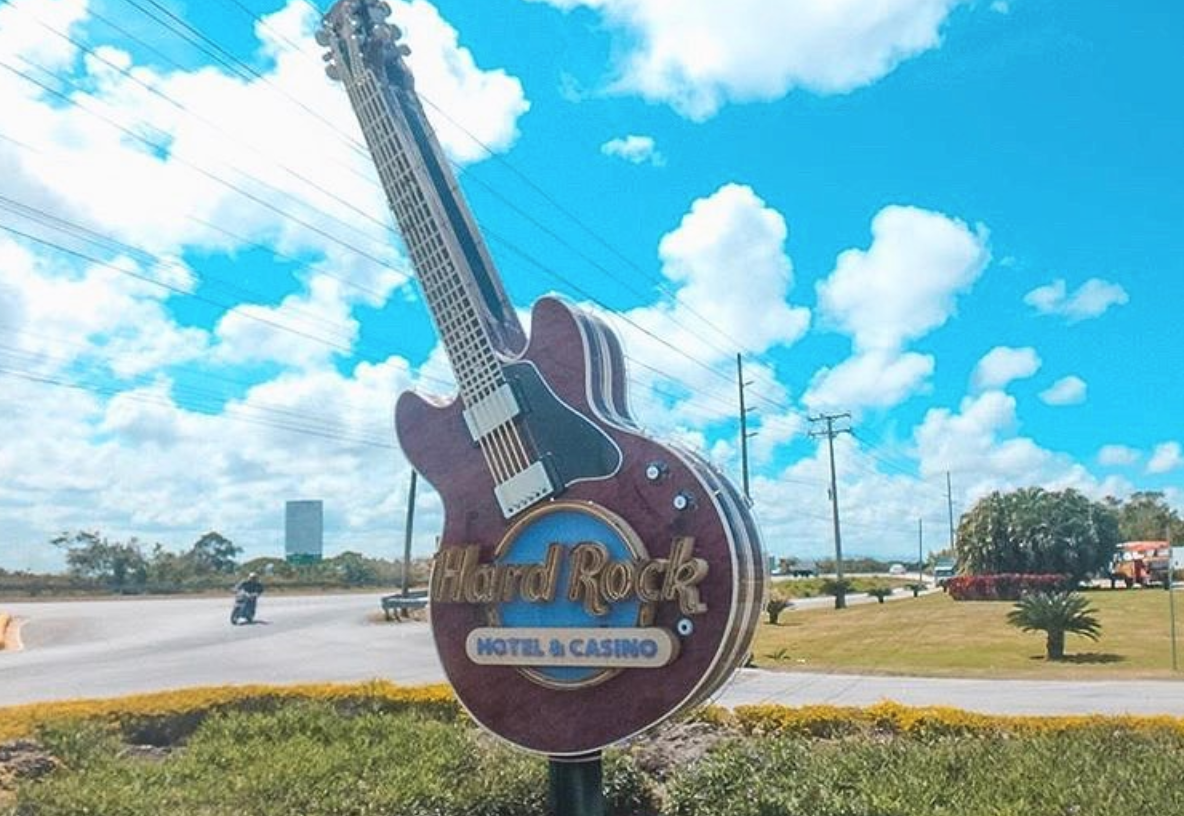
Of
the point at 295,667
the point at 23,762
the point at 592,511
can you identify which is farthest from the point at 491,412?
the point at 295,667

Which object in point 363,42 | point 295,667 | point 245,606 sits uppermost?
point 363,42

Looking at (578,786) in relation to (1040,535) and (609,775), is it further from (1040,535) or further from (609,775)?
(1040,535)

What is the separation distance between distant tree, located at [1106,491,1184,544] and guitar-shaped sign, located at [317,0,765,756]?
259 feet

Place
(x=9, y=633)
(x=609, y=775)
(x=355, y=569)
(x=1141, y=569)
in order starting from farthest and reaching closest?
(x=355, y=569)
(x=1141, y=569)
(x=9, y=633)
(x=609, y=775)

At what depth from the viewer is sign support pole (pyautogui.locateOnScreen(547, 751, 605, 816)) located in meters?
8.38

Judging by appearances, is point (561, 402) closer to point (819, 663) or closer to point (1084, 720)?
point (1084, 720)

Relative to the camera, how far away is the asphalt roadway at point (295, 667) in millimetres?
18500

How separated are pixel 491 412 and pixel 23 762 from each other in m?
5.83

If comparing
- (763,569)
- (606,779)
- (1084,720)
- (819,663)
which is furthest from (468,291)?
(819,663)

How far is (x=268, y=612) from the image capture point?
132ft

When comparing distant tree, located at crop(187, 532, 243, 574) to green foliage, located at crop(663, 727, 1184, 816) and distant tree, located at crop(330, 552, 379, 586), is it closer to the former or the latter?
distant tree, located at crop(330, 552, 379, 586)

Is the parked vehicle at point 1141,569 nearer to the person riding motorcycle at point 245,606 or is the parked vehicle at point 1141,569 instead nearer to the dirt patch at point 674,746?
the person riding motorcycle at point 245,606

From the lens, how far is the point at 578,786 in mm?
8391

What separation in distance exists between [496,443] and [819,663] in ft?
60.6
